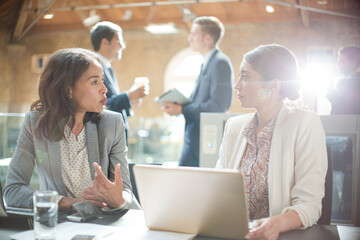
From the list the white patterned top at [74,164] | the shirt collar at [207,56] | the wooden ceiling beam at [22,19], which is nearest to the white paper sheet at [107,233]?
the white patterned top at [74,164]

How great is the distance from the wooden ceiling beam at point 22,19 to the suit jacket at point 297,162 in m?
3.65

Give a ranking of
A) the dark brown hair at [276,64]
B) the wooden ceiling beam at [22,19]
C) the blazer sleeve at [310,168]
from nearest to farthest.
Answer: the blazer sleeve at [310,168] → the dark brown hair at [276,64] → the wooden ceiling beam at [22,19]

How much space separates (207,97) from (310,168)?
1.21 meters

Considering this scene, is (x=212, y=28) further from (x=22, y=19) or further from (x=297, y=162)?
(x=22, y=19)

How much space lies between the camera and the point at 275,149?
1113mm

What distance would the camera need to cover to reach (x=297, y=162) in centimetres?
107

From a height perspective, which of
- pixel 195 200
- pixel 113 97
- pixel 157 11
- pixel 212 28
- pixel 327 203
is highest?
pixel 157 11

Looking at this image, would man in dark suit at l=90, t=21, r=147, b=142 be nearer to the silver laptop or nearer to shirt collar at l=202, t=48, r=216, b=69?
shirt collar at l=202, t=48, r=216, b=69

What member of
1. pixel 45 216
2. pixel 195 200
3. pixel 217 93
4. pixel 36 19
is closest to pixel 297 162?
pixel 195 200

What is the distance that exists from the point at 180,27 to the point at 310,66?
106 inches

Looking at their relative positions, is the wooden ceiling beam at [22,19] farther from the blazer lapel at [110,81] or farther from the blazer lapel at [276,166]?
the blazer lapel at [276,166]

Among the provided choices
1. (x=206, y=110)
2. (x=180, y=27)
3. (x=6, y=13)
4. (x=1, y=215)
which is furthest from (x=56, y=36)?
(x=1, y=215)

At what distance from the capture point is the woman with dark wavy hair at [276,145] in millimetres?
1021

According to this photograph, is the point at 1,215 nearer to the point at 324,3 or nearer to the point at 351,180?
the point at 351,180
